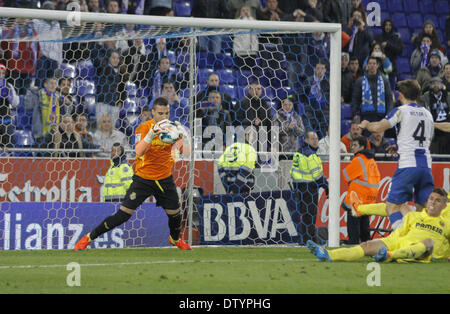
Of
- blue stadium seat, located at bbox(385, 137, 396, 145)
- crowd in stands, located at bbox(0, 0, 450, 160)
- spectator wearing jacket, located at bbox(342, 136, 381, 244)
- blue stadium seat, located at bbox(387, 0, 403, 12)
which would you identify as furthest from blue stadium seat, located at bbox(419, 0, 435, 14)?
spectator wearing jacket, located at bbox(342, 136, 381, 244)

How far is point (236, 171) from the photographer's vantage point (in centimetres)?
1148

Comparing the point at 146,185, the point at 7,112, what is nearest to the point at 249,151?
the point at 146,185

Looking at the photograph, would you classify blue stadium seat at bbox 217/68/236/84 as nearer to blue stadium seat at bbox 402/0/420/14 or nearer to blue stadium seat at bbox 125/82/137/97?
blue stadium seat at bbox 125/82/137/97

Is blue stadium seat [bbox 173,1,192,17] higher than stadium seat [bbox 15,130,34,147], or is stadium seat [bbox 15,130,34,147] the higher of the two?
blue stadium seat [bbox 173,1,192,17]

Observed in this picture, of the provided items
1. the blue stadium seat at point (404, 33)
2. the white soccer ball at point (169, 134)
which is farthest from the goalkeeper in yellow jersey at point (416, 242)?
the blue stadium seat at point (404, 33)

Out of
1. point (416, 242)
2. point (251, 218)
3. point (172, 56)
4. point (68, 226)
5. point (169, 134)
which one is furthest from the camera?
point (172, 56)

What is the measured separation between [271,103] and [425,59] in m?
5.86

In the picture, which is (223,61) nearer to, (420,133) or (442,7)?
(420,133)

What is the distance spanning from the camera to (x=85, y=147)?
1180cm

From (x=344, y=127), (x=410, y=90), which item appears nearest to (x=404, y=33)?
(x=344, y=127)

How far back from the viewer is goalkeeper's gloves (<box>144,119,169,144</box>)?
8.74 meters

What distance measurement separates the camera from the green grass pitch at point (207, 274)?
5.80 m

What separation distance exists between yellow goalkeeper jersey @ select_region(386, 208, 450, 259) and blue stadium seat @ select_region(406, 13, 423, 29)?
36.8 ft

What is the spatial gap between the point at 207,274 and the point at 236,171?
191 inches
